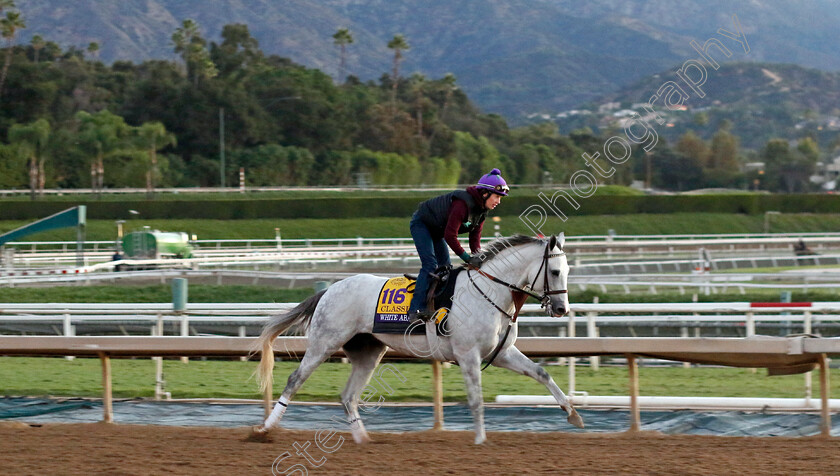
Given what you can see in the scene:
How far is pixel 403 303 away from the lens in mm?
6488

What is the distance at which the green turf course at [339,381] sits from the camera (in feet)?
28.7

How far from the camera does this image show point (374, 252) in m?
29.7

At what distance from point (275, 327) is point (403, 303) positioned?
1020 mm

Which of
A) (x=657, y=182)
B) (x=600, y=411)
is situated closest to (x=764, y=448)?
(x=600, y=411)

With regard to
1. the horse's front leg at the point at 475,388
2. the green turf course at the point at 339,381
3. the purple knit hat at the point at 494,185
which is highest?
the purple knit hat at the point at 494,185

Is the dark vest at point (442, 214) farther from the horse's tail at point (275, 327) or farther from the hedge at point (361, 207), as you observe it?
the hedge at point (361, 207)

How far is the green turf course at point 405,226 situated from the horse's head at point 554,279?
106 ft

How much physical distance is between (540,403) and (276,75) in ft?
212

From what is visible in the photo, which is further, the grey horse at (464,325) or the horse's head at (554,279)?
the grey horse at (464,325)

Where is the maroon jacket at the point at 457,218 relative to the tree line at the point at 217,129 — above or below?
below

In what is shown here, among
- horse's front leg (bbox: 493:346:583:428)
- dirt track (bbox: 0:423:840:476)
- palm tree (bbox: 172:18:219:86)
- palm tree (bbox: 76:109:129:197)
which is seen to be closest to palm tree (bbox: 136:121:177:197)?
palm tree (bbox: 76:109:129:197)

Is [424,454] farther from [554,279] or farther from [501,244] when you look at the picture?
[501,244]

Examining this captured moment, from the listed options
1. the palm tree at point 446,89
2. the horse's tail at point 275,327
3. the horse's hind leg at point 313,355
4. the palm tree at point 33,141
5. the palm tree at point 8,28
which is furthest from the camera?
the palm tree at point 446,89

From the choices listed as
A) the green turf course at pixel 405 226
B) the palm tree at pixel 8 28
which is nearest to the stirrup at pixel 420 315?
the green turf course at pixel 405 226
